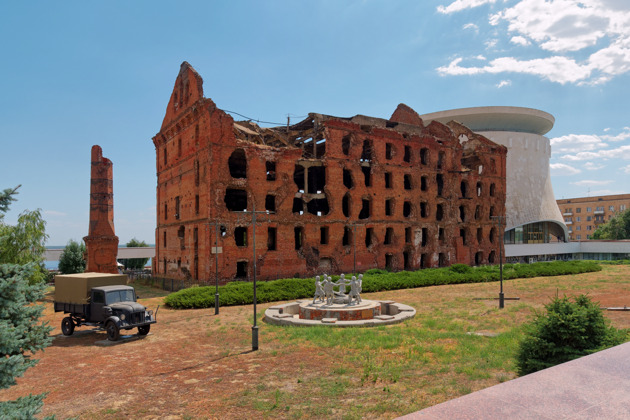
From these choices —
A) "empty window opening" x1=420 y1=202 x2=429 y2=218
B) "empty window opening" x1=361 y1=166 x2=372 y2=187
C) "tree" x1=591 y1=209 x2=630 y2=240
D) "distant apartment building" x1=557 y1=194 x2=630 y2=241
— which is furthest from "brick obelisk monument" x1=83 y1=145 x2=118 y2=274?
"distant apartment building" x1=557 y1=194 x2=630 y2=241

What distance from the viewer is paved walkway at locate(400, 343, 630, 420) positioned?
4.72 m

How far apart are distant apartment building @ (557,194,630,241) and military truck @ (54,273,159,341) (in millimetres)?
109447

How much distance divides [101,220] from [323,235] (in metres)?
19.4

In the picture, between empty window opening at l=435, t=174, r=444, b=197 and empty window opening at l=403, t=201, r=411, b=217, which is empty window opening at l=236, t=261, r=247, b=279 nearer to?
empty window opening at l=403, t=201, r=411, b=217

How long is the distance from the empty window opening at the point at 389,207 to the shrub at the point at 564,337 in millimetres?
30923

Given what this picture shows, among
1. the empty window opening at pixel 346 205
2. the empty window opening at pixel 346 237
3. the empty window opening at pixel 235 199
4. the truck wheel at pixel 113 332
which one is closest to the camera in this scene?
the truck wheel at pixel 113 332

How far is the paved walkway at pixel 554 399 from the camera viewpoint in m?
4.72

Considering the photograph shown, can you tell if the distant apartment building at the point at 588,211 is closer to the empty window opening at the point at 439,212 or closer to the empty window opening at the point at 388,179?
the empty window opening at the point at 439,212

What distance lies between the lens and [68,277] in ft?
58.0

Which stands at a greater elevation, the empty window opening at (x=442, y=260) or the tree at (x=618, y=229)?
the tree at (x=618, y=229)

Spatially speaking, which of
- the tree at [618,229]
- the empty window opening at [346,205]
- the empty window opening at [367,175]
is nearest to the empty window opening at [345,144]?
the empty window opening at [367,175]

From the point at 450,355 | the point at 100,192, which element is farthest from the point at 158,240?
the point at 450,355

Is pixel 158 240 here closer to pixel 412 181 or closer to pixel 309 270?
pixel 309 270

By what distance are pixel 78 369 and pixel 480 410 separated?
11946mm
